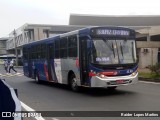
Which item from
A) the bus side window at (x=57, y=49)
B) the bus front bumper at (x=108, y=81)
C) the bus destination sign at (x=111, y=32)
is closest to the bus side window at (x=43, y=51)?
the bus side window at (x=57, y=49)

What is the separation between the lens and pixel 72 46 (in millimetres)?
15820

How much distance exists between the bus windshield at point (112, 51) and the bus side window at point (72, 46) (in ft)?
5.12

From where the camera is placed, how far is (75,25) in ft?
292

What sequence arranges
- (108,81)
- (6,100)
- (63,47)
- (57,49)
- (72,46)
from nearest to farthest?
(6,100) → (108,81) → (72,46) → (63,47) → (57,49)

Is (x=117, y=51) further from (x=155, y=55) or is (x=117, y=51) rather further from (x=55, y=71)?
(x=155, y=55)

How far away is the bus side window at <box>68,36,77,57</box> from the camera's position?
A: 15492 mm

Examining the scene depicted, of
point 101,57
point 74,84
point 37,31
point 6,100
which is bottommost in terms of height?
point 74,84

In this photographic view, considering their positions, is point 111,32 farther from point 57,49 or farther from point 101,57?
point 57,49

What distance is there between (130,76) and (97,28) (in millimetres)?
2446

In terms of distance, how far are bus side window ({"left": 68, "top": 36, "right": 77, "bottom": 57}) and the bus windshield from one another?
1.56 metres

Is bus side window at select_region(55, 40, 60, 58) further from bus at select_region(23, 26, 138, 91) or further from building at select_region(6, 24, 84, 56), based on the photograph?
building at select_region(6, 24, 84, 56)

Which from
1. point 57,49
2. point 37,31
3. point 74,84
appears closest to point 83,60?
point 74,84

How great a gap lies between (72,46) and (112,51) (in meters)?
2.32

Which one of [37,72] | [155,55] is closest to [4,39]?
[155,55]
